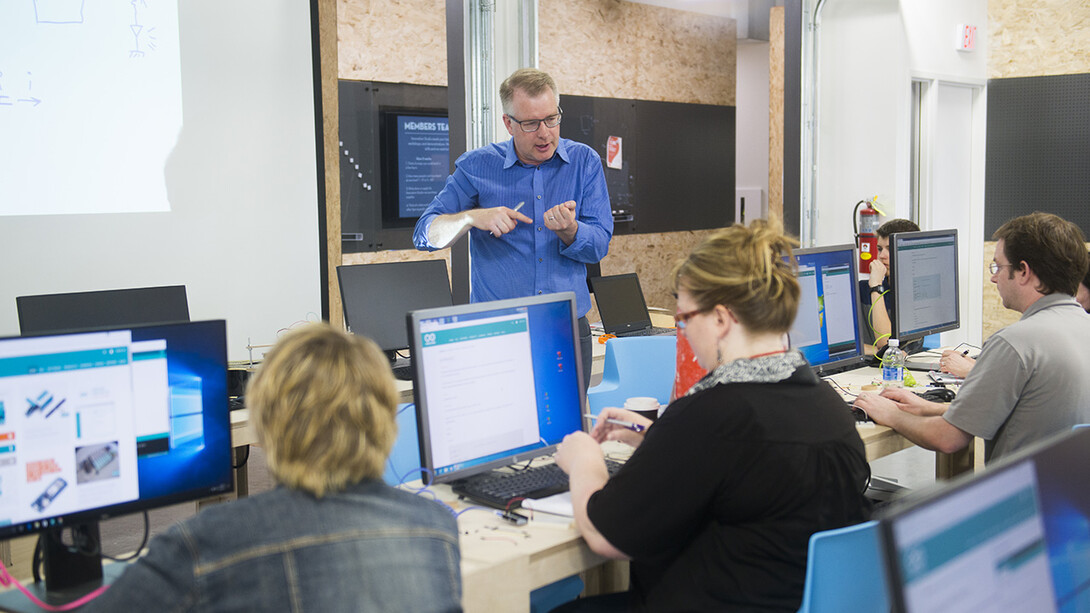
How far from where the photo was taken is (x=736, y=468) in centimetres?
160

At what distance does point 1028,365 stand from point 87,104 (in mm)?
3331

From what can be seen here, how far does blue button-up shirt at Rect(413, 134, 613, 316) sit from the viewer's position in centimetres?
325

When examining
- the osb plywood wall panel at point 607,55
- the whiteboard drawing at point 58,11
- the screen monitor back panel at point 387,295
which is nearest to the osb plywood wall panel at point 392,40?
the osb plywood wall panel at point 607,55

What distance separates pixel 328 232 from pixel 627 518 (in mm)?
3074

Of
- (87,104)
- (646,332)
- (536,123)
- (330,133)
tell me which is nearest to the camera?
(536,123)

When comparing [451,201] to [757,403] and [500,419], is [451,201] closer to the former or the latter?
[500,419]

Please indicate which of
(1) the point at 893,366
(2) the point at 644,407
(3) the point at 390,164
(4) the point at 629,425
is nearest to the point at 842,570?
(4) the point at 629,425

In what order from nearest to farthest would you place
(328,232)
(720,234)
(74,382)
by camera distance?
(74,382), (720,234), (328,232)

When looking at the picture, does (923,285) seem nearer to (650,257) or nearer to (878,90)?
(878,90)

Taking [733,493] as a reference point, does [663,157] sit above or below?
above

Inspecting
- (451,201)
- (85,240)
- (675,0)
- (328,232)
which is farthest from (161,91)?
(675,0)

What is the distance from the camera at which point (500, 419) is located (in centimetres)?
209

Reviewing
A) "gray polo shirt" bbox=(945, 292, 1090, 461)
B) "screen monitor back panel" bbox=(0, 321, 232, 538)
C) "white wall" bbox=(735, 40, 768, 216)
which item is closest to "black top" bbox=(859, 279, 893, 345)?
"gray polo shirt" bbox=(945, 292, 1090, 461)

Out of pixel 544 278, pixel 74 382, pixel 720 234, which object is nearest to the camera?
pixel 74 382
